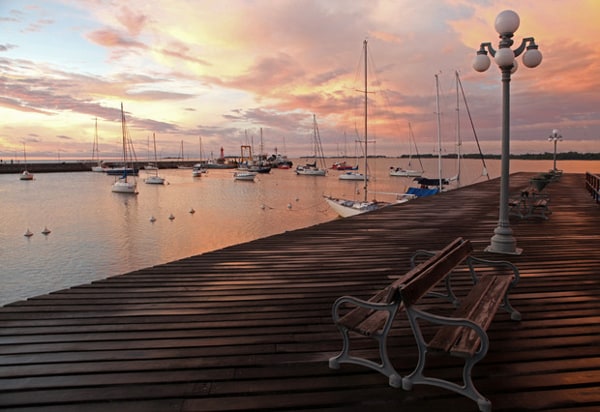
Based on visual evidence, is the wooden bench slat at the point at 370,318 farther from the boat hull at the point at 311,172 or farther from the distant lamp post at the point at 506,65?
the boat hull at the point at 311,172

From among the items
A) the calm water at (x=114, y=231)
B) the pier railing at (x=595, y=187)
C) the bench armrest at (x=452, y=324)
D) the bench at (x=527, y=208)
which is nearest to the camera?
the bench armrest at (x=452, y=324)

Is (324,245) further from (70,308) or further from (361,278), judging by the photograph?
(70,308)

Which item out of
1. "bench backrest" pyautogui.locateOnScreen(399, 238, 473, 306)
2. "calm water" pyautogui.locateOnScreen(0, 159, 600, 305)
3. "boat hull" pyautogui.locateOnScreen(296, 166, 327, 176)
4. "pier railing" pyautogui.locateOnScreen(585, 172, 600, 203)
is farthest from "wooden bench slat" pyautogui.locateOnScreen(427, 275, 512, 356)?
"boat hull" pyautogui.locateOnScreen(296, 166, 327, 176)

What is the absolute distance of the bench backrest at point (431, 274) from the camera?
8.50 ft

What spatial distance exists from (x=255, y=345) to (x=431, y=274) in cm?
157

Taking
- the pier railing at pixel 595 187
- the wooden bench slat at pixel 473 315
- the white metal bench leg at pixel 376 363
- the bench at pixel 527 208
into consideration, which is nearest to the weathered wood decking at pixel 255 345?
the white metal bench leg at pixel 376 363

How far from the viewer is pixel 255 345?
3.28 m

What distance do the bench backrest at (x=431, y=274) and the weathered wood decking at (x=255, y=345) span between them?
62cm

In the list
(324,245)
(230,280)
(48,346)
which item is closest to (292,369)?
(48,346)

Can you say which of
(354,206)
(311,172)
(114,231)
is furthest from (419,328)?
(311,172)

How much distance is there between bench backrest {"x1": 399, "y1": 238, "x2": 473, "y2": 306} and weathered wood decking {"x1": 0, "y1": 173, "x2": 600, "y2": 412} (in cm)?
62

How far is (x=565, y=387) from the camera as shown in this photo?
2.64 meters

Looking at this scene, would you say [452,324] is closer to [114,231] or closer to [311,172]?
[114,231]

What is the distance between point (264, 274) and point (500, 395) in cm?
353
